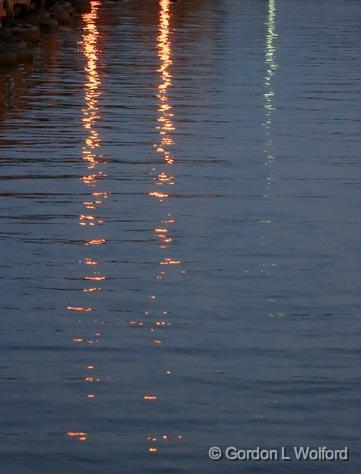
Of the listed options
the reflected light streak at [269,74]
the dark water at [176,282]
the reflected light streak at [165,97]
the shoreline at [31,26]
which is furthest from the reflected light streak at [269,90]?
the shoreline at [31,26]

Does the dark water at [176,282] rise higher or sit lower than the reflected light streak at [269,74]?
lower

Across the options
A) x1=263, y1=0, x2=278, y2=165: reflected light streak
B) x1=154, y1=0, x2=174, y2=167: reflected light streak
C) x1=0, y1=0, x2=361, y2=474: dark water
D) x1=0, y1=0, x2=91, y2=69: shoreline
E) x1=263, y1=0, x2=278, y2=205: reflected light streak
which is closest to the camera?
x1=0, y1=0, x2=361, y2=474: dark water

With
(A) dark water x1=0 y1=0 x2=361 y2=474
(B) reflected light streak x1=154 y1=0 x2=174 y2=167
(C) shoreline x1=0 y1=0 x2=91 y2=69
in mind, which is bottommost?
(A) dark water x1=0 y1=0 x2=361 y2=474

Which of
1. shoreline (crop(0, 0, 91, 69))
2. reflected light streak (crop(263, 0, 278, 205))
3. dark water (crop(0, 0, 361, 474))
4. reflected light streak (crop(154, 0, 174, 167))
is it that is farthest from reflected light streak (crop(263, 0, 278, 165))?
shoreline (crop(0, 0, 91, 69))

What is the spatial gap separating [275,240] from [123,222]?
5.33 feet

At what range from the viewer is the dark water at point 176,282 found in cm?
885

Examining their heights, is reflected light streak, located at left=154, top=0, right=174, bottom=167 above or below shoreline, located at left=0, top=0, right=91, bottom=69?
below

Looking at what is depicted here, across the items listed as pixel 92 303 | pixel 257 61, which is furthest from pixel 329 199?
pixel 257 61

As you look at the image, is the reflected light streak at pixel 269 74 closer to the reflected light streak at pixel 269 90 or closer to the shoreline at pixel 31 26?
the reflected light streak at pixel 269 90

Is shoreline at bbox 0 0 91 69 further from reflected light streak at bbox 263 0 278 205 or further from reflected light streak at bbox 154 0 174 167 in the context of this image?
reflected light streak at bbox 263 0 278 205

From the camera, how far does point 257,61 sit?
4022 centimetres

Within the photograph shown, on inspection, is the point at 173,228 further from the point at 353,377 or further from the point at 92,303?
the point at 353,377

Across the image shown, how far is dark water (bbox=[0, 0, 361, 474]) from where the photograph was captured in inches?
348

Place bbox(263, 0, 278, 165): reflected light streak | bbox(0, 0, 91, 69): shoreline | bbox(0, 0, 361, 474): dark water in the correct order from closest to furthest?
bbox(0, 0, 361, 474): dark water, bbox(263, 0, 278, 165): reflected light streak, bbox(0, 0, 91, 69): shoreline
